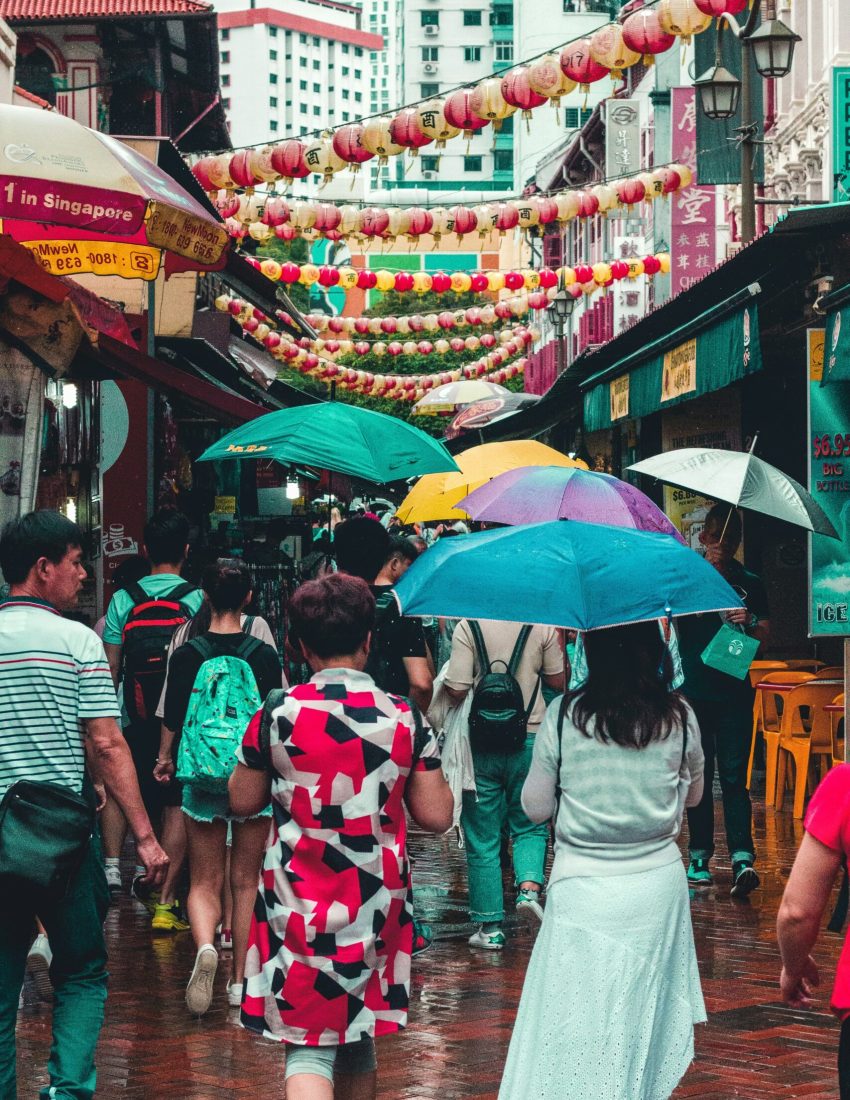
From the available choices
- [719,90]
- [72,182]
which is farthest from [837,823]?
[719,90]

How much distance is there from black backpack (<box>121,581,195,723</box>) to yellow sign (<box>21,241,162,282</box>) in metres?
2.30

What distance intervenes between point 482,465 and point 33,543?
6.47 m

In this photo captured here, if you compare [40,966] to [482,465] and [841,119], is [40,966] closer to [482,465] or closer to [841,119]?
[482,465]

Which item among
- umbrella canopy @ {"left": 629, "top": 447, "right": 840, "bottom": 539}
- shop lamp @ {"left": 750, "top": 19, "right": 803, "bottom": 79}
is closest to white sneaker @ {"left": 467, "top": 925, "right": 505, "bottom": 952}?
umbrella canopy @ {"left": 629, "top": 447, "right": 840, "bottom": 539}

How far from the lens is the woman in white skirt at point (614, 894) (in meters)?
4.14

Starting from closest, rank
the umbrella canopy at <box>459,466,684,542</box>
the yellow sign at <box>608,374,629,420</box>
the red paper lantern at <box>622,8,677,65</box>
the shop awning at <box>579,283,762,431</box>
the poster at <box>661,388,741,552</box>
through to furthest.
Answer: the umbrella canopy at <box>459,466,684,542</box> → the shop awning at <box>579,283,762,431</box> → the red paper lantern at <box>622,8,677,65</box> → the poster at <box>661,388,741,552</box> → the yellow sign at <box>608,374,629,420</box>

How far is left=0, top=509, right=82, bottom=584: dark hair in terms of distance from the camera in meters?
4.78

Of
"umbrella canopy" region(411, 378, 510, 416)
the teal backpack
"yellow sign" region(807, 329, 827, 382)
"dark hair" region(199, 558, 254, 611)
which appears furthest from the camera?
"umbrella canopy" region(411, 378, 510, 416)

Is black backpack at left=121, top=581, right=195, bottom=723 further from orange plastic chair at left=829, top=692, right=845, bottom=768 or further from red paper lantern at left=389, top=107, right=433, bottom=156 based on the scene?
red paper lantern at left=389, top=107, right=433, bottom=156

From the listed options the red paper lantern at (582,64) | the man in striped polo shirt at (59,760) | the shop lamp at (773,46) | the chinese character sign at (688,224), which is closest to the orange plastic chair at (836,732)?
the shop lamp at (773,46)

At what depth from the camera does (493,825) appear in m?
7.80

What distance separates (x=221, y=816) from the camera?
267 inches

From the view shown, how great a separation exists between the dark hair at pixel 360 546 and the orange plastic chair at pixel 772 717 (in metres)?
4.82

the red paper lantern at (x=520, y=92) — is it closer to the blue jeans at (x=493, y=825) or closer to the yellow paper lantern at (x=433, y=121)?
the yellow paper lantern at (x=433, y=121)
